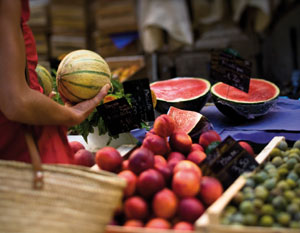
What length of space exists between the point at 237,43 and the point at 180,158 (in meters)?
3.98

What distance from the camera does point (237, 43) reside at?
16.8ft

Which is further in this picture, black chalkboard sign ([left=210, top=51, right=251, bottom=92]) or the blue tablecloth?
black chalkboard sign ([left=210, top=51, right=251, bottom=92])

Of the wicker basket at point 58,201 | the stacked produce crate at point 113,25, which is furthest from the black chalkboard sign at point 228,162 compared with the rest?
the stacked produce crate at point 113,25

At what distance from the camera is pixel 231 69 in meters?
2.08

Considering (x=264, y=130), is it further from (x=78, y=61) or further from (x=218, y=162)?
(x=78, y=61)

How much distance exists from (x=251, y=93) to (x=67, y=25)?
3914mm

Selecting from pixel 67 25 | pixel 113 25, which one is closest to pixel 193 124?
pixel 113 25

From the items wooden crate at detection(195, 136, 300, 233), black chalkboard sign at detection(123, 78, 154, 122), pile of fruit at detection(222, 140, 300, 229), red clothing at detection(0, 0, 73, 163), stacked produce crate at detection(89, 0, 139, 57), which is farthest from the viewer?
stacked produce crate at detection(89, 0, 139, 57)

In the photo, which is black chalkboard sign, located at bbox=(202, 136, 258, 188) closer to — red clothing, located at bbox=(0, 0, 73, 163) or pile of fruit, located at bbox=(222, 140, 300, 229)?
pile of fruit, located at bbox=(222, 140, 300, 229)

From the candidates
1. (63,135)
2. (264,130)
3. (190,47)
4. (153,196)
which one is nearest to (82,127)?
(63,135)

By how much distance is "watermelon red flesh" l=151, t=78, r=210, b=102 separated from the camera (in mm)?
2330

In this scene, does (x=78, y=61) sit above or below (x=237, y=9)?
above

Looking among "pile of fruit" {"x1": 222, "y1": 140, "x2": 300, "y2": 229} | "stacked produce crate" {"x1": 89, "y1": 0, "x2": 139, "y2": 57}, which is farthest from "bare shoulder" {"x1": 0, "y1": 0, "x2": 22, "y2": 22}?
"stacked produce crate" {"x1": 89, "y1": 0, "x2": 139, "y2": 57}

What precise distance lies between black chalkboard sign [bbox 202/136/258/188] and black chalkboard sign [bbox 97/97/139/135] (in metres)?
0.58
